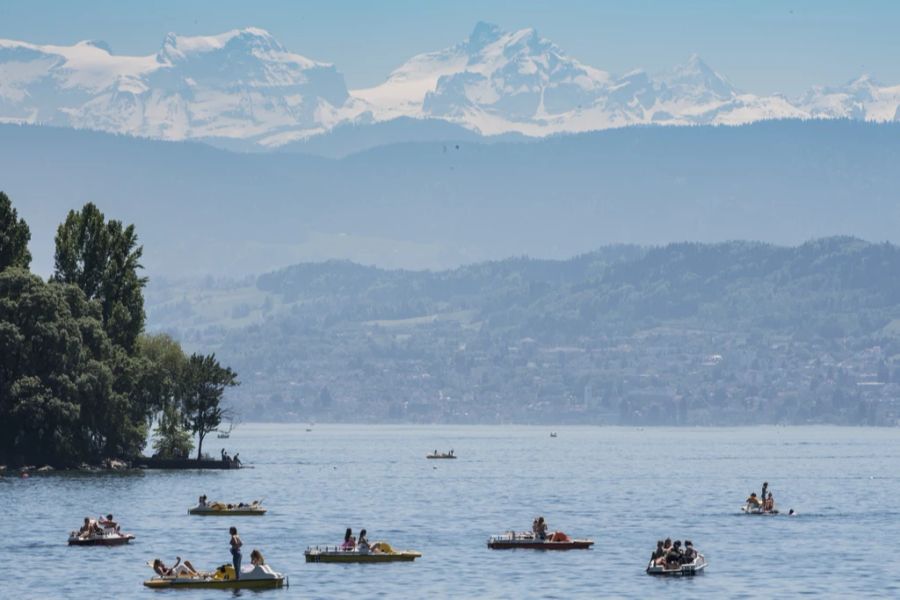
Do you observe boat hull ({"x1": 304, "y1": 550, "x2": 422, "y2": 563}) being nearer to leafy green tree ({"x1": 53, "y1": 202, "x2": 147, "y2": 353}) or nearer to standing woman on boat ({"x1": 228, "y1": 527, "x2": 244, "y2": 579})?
standing woman on boat ({"x1": 228, "y1": 527, "x2": 244, "y2": 579})

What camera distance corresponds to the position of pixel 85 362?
169750mm

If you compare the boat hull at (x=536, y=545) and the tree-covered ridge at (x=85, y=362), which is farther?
the tree-covered ridge at (x=85, y=362)

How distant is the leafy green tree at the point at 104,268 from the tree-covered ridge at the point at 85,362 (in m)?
0.10

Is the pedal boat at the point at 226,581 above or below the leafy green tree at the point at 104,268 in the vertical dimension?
below

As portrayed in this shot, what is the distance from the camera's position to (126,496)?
511ft

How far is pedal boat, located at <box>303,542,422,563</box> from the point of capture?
10756cm

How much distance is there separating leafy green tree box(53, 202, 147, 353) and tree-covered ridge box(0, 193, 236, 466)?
0.10 meters

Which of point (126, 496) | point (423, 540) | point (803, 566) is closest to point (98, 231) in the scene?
point (126, 496)

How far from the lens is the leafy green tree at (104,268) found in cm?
18250

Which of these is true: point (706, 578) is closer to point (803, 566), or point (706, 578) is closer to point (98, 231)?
point (803, 566)

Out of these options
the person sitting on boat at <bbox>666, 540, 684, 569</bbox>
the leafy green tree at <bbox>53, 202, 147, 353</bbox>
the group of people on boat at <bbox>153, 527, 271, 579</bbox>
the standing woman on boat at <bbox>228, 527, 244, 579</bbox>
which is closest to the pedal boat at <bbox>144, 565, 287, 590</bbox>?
the group of people on boat at <bbox>153, 527, 271, 579</bbox>

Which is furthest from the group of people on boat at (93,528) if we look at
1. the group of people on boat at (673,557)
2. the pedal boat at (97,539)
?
the group of people on boat at (673,557)

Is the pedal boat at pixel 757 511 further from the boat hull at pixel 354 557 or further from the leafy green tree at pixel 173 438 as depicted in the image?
the leafy green tree at pixel 173 438

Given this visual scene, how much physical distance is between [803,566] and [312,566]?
92.1 feet
